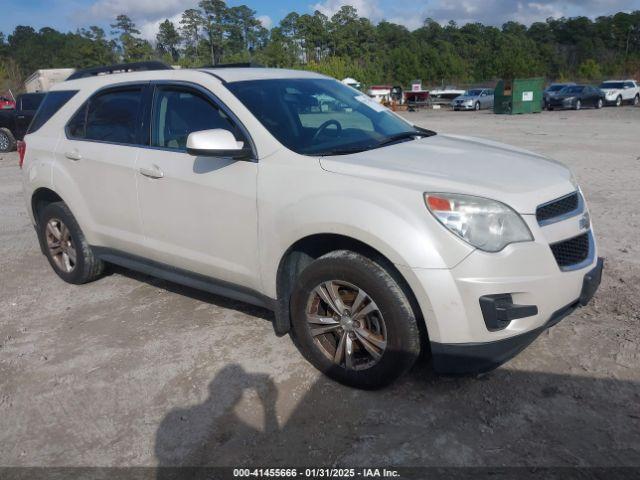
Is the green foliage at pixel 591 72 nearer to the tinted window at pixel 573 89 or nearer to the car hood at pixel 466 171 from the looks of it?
the tinted window at pixel 573 89

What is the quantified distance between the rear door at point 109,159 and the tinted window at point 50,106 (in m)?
0.27

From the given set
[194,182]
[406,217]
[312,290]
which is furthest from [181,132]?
[406,217]

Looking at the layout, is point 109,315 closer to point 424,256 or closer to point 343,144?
point 343,144

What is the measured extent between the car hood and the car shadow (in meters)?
1.08

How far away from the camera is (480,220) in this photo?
2.80 metres

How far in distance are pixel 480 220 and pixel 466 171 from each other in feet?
1.36

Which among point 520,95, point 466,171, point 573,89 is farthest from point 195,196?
point 573,89

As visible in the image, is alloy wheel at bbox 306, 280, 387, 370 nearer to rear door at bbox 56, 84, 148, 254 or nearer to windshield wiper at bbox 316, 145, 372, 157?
windshield wiper at bbox 316, 145, 372, 157

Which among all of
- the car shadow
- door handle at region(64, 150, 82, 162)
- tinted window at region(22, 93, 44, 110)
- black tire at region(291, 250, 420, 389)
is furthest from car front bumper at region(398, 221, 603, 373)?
tinted window at region(22, 93, 44, 110)

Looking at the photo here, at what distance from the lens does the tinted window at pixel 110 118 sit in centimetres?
430

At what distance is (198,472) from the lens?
268cm

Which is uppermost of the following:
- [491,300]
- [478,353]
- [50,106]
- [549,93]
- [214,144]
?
[549,93]

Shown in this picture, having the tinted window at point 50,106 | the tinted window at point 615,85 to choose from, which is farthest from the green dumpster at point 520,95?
the tinted window at point 50,106

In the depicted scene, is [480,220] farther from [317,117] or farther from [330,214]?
[317,117]
